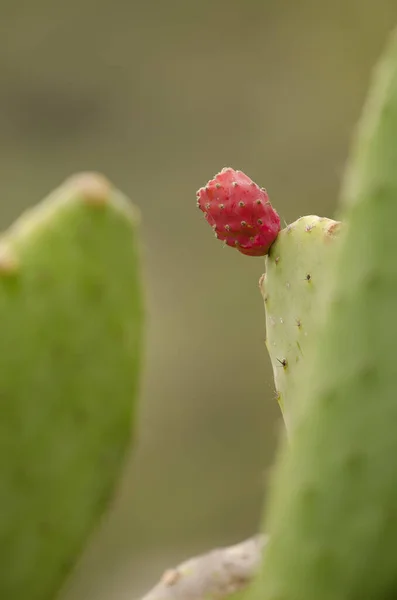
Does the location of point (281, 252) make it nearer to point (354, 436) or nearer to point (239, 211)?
point (239, 211)

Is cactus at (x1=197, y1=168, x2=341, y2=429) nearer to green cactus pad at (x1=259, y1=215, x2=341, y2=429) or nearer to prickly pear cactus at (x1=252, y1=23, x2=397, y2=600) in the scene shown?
green cactus pad at (x1=259, y1=215, x2=341, y2=429)

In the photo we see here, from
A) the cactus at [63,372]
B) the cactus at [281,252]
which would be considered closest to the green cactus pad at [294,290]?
the cactus at [281,252]

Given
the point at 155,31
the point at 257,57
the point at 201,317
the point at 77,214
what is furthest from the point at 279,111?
the point at 77,214

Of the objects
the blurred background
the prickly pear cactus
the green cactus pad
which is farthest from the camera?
the blurred background

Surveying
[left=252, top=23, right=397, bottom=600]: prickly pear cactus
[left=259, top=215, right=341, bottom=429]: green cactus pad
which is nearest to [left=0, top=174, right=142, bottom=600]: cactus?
[left=252, top=23, right=397, bottom=600]: prickly pear cactus

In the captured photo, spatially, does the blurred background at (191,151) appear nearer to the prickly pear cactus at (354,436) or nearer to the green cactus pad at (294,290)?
the green cactus pad at (294,290)

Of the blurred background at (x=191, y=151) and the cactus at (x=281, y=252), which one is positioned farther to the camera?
the blurred background at (x=191, y=151)
